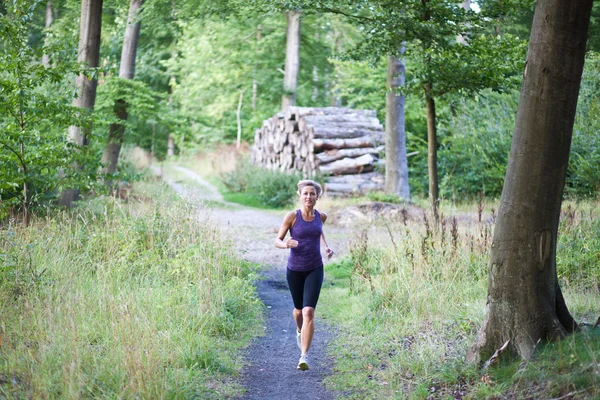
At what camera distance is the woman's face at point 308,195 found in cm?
668

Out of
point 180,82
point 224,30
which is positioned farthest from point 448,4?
point 180,82

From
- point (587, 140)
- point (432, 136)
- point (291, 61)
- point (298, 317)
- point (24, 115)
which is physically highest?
point (291, 61)

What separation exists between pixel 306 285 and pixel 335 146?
14.7 meters

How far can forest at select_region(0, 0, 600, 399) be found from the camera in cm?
518

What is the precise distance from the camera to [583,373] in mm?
4547

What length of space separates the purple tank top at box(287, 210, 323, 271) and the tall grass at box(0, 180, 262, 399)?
1.20m

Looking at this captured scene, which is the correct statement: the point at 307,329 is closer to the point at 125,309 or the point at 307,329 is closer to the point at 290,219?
the point at 290,219

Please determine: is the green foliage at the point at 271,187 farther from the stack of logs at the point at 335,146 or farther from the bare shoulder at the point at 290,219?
the bare shoulder at the point at 290,219

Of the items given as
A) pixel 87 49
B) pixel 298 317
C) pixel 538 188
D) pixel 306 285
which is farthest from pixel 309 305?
pixel 87 49

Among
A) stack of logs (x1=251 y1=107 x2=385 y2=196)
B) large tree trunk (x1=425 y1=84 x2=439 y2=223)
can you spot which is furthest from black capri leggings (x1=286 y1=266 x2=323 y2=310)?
stack of logs (x1=251 y1=107 x2=385 y2=196)

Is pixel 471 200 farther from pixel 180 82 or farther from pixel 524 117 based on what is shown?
pixel 180 82

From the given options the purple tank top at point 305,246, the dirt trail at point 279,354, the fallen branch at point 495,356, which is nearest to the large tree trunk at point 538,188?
the fallen branch at point 495,356

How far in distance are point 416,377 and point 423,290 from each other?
2.30 m

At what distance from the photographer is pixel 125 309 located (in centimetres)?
629
